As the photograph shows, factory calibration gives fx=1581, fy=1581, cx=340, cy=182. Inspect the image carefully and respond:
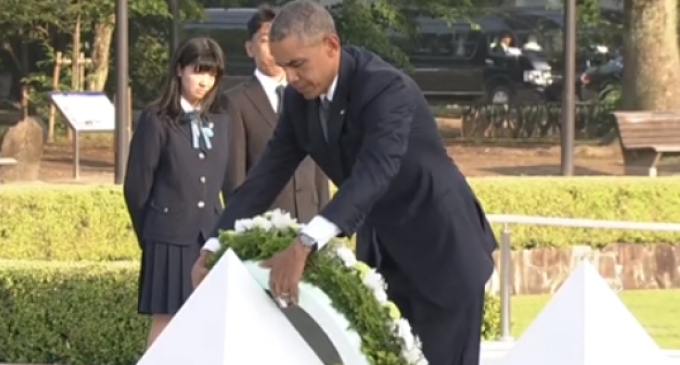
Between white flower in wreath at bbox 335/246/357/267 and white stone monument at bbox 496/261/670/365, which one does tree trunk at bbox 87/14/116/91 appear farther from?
white flower in wreath at bbox 335/246/357/267

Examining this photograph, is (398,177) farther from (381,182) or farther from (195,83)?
(195,83)

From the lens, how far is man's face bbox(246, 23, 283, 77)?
6.23 m

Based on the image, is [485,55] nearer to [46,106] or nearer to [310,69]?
[46,106]

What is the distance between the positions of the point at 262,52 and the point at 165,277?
105 cm

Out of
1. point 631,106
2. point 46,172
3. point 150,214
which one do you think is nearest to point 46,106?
point 46,172

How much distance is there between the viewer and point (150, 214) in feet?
21.8

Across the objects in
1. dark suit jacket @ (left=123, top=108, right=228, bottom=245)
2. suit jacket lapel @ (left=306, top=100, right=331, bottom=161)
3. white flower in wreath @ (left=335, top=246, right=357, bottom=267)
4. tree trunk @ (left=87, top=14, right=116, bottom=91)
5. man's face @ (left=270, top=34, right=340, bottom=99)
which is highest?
man's face @ (left=270, top=34, right=340, bottom=99)

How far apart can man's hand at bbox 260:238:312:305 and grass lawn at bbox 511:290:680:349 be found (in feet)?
16.7


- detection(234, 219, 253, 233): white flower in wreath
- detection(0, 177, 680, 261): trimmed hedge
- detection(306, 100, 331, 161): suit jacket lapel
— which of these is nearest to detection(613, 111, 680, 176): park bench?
detection(0, 177, 680, 261): trimmed hedge

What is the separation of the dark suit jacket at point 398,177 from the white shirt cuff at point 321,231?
0.76 feet

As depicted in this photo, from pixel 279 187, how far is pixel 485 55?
93.6 ft

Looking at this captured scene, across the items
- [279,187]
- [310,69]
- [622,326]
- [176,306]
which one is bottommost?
[176,306]

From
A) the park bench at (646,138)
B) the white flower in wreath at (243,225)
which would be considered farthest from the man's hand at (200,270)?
the park bench at (646,138)

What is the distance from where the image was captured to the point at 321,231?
3834 mm
